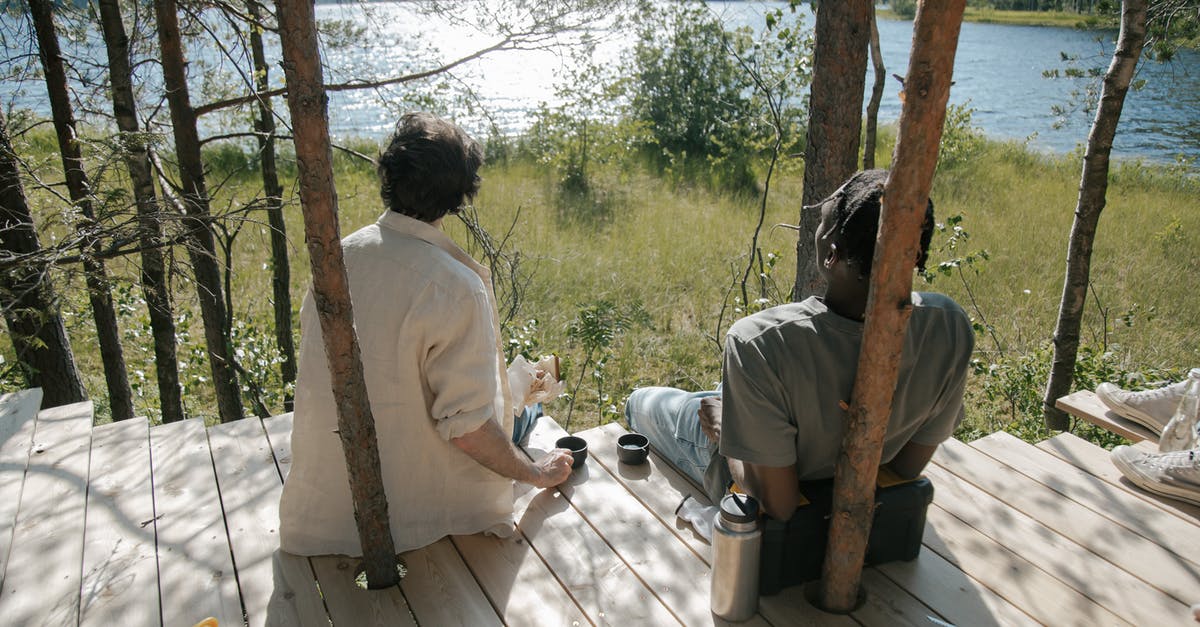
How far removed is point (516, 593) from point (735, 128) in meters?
8.45

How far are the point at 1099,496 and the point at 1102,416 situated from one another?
0.49 m

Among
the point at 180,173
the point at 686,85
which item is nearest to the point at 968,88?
the point at 686,85

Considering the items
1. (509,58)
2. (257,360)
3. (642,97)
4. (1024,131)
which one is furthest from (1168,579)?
(1024,131)

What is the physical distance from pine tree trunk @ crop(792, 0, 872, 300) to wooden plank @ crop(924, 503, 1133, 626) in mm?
1032

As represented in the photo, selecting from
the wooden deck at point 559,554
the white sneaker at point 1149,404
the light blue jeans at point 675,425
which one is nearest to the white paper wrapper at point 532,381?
the wooden deck at point 559,554

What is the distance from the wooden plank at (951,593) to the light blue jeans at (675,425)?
545mm

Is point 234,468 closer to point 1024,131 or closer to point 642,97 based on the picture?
point 642,97

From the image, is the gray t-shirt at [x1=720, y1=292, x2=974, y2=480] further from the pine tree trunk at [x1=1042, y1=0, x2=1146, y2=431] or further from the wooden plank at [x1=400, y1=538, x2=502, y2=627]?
the pine tree trunk at [x1=1042, y1=0, x2=1146, y2=431]

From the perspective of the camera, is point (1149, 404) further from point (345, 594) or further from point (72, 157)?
→ point (72, 157)

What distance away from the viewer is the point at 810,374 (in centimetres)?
161

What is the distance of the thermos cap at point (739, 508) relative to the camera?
163 centimetres

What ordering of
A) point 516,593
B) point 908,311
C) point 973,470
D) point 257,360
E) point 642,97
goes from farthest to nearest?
point 642,97 < point 257,360 < point 973,470 < point 516,593 < point 908,311

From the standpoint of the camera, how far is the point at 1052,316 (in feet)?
17.3

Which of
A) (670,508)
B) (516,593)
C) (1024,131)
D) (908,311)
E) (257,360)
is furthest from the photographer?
(1024,131)
